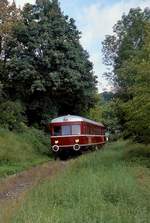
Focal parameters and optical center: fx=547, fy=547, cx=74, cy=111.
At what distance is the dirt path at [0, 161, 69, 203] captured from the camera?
62.2 ft

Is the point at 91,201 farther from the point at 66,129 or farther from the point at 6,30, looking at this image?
the point at 6,30

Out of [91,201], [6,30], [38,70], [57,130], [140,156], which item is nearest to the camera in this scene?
[91,201]

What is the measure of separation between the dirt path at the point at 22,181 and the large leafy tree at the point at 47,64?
13944mm

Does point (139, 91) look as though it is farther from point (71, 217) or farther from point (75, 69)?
point (75, 69)

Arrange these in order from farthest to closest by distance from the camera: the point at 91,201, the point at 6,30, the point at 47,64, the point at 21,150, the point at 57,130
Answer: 1. the point at 47,64
2. the point at 57,130
3. the point at 6,30
4. the point at 21,150
5. the point at 91,201

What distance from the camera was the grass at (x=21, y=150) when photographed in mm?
28569

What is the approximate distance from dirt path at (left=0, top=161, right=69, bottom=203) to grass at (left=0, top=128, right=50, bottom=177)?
3.02ft

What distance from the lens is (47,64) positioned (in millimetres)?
41812

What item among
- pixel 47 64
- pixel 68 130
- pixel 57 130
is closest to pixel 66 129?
Result: pixel 68 130

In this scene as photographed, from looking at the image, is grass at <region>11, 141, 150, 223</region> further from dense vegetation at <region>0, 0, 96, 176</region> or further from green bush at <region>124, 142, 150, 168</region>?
dense vegetation at <region>0, 0, 96, 176</region>

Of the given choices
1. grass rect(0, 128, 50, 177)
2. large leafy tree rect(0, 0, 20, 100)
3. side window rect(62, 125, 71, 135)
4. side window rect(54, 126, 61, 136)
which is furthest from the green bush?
large leafy tree rect(0, 0, 20, 100)

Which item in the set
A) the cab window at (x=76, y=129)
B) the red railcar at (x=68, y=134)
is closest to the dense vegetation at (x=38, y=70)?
the red railcar at (x=68, y=134)

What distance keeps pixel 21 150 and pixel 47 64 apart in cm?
1050

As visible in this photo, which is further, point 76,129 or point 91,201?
point 76,129
